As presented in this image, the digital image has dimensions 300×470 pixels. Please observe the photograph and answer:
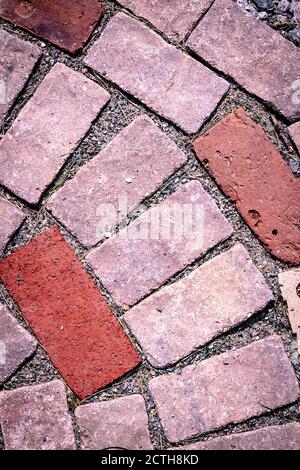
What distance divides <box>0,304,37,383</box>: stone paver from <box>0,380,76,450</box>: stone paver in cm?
8

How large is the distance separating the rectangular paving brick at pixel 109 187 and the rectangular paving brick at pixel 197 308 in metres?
0.25

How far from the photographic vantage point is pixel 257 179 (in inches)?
50.2

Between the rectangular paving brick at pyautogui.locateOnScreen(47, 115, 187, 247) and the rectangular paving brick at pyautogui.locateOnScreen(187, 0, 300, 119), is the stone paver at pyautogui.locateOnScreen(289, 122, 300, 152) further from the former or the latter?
the rectangular paving brick at pyautogui.locateOnScreen(47, 115, 187, 247)

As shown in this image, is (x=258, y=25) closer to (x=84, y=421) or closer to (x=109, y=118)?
(x=109, y=118)

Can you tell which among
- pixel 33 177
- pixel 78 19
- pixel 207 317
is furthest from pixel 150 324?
pixel 78 19

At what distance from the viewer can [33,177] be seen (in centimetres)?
128

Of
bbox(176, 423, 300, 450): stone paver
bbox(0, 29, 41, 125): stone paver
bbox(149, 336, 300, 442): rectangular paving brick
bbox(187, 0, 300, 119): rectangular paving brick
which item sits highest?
bbox(187, 0, 300, 119): rectangular paving brick

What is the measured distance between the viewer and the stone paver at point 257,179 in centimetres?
127

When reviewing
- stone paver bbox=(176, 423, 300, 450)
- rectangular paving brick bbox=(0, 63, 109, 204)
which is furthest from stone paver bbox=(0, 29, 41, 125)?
stone paver bbox=(176, 423, 300, 450)

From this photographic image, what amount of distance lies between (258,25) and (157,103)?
366 mm

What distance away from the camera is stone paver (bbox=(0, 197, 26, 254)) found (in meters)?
1.29

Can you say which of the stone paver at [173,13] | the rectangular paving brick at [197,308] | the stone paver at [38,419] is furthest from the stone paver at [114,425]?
the stone paver at [173,13]

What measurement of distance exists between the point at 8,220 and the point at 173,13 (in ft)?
2.48

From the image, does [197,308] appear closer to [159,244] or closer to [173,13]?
[159,244]
